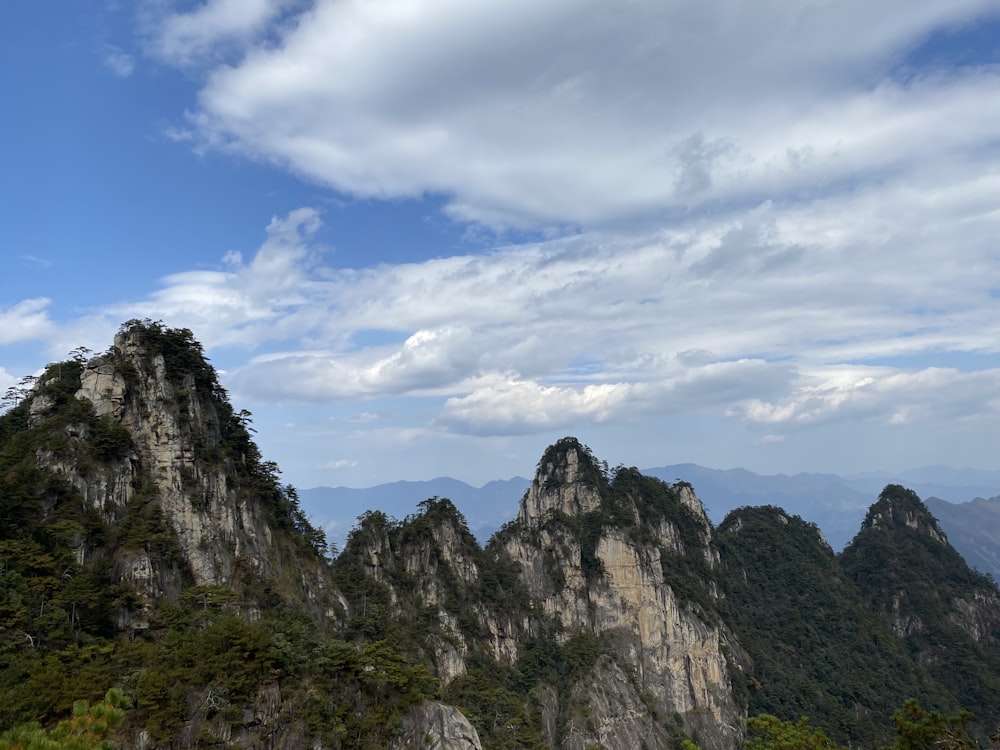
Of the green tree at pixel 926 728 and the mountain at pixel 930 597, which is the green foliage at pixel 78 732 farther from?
the mountain at pixel 930 597

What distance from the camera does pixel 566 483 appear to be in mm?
93438

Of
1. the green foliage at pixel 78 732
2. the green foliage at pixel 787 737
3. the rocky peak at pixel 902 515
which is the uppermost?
the green foliage at pixel 78 732

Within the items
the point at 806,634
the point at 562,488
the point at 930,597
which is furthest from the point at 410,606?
the point at 930,597

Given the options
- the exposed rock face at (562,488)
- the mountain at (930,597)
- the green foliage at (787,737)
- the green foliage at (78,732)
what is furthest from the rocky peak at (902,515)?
the green foliage at (78,732)

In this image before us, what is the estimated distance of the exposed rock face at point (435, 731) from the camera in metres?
38.1

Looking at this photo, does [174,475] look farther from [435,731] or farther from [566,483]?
[566,483]

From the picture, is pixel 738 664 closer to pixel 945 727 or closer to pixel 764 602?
pixel 764 602

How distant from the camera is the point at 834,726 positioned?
82.9m

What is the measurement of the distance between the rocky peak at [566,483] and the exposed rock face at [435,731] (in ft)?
160

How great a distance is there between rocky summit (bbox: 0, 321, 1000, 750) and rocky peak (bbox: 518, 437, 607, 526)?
0.35 m

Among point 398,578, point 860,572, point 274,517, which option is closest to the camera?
point 274,517

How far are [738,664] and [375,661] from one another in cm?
7274

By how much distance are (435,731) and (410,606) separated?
2633cm

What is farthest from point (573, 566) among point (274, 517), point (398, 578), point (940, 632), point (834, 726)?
point (940, 632)
